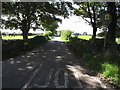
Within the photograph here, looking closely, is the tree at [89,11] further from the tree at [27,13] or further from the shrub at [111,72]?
the shrub at [111,72]

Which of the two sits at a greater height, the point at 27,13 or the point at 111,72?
the point at 27,13

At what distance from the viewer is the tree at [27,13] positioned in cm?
2622

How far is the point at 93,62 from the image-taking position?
10.4 metres

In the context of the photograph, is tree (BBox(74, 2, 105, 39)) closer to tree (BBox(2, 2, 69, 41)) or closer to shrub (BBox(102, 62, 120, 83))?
tree (BBox(2, 2, 69, 41))

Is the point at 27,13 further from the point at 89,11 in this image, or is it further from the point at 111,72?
the point at 111,72

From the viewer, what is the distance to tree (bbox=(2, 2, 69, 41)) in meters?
26.2

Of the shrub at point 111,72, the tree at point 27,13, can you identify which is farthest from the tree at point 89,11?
the shrub at point 111,72

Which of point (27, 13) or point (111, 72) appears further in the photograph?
point (27, 13)

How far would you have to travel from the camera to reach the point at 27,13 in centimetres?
2780

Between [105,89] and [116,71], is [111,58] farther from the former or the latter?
[105,89]

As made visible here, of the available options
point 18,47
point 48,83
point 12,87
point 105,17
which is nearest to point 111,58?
point 105,17

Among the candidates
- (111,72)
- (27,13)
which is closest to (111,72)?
(111,72)

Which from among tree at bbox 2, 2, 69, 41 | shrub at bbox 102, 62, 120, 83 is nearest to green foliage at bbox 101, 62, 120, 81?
shrub at bbox 102, 62, 120, 83

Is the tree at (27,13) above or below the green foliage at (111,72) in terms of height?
above
